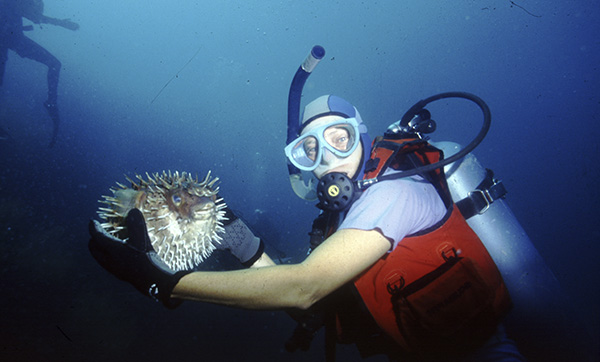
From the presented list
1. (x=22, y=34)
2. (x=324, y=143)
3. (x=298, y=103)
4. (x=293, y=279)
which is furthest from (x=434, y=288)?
(x=22, y=34)

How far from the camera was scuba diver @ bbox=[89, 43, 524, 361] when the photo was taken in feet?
4.25

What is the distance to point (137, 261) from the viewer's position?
150 cm

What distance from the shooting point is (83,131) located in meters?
20.9

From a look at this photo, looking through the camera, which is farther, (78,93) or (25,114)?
(78,93)

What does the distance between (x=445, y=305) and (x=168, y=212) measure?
7.65 ft

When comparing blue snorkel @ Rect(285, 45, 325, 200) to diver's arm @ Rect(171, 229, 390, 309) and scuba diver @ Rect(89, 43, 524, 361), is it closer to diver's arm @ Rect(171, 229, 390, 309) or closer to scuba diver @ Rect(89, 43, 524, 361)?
scuba diver @ Rect(89, 43, 524, 361)

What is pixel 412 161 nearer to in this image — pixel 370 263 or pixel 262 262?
pixel 370 263

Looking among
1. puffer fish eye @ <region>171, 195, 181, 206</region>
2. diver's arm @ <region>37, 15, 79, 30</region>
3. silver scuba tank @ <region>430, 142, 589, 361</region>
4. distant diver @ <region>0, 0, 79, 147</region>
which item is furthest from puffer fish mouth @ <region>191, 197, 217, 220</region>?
diver's arm @ <region>37, 15, 79, 30</region>

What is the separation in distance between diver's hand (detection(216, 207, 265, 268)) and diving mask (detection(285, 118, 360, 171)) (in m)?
1.01

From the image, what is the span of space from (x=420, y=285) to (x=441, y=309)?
11.1 inches

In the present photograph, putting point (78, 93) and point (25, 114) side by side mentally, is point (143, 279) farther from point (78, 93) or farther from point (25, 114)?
point (78, 93)

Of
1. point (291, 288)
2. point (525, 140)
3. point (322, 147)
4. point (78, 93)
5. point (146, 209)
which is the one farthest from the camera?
point (525, 140)

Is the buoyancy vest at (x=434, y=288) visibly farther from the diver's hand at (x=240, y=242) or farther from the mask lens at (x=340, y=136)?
the diver's hand at (x=240, y=242)

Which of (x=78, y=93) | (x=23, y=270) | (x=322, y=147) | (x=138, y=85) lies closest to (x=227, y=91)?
(x=138, y=85)
